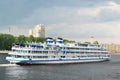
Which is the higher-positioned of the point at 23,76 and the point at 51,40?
the point at 51,40

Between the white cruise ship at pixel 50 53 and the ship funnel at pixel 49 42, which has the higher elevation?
the ship funnel at pixel 49 42

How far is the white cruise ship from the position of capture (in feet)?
526

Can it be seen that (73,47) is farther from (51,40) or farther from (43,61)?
(43,61)

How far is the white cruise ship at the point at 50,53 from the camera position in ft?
526

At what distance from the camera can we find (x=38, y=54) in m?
165

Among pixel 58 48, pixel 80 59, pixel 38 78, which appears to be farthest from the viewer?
pixel 80 59

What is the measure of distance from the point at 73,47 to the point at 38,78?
7419 centimetres

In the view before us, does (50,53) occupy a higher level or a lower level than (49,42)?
lower

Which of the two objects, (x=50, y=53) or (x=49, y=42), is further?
(x=49, y=42)

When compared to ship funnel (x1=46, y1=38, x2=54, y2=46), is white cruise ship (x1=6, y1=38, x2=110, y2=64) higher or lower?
lower

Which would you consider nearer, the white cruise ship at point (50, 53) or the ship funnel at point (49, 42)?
the white cruise ship at point (50, 53)

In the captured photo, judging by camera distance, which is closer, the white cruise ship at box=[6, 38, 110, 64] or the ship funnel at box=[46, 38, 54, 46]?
the white cruise ship at box=[6, 38, 110, 64]

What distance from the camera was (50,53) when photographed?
171500mm

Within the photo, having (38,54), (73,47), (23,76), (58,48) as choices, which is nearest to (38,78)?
(23,76)
